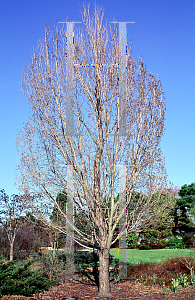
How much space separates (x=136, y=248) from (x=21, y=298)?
14.1 meters

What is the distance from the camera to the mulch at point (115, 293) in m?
5.95

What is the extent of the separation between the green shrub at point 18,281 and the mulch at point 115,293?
7.2 inches

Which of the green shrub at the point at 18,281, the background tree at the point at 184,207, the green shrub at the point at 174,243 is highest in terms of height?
the background tree at the point at 184,207

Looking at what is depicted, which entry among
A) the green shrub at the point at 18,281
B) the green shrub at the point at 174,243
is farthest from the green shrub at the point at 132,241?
the green shrub at the point at 18,281

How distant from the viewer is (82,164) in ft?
20.1

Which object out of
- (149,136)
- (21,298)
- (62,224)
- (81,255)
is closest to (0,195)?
(81,255)

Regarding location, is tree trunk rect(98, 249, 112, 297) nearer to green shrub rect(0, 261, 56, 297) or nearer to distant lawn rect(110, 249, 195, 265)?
green shrub rect(0, 261, 56, 297)

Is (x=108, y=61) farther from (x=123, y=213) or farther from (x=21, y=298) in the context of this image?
(x=21, y=298)

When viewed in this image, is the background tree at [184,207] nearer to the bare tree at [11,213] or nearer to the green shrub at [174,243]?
the green shrub at [174,243]

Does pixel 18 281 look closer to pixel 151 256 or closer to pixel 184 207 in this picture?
pixel 151 256

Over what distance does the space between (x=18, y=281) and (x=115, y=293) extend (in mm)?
2323

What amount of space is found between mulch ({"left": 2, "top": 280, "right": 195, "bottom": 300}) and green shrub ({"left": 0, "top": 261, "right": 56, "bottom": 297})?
7.2 inches

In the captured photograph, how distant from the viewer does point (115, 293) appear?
6504 mm

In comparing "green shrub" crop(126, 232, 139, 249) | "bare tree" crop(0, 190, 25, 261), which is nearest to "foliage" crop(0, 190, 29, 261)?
"bare tree" crop(0, 190, 25, 261)
